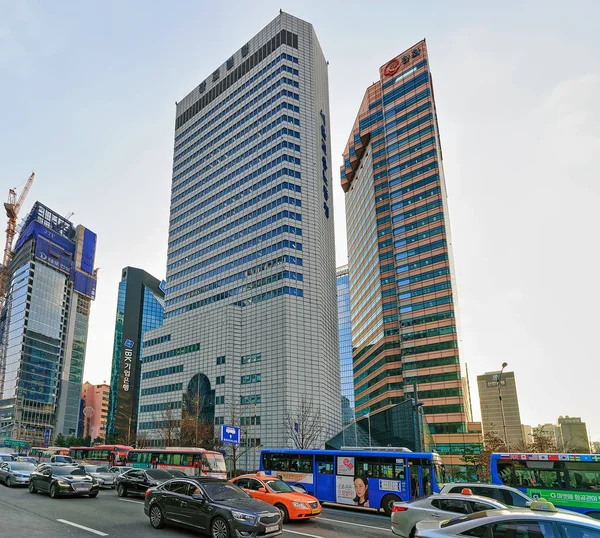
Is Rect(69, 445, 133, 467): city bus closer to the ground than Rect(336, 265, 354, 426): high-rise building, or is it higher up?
closer to the ground

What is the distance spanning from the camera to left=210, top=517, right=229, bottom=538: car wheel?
12266 mm

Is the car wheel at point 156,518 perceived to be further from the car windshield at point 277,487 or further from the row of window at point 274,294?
the row of window at point 274,294

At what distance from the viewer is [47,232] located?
583ft

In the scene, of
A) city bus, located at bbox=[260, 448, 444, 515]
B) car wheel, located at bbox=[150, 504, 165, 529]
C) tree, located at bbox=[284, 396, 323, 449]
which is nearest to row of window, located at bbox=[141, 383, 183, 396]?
tree, located at bbox=[284, 396, 323, 449]

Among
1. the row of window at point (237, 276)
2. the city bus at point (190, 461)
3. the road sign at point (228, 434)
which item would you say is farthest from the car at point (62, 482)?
the row of window at point (237, 276)

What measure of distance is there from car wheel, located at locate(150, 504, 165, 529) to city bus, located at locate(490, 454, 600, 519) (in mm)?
15407

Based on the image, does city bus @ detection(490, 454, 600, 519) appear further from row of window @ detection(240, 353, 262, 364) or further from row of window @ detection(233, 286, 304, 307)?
row of window @ detection(240, 353, 262, 364)

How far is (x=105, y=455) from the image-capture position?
46.7 meters

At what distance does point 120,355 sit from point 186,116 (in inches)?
3449

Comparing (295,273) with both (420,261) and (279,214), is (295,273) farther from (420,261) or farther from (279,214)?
(420,261)

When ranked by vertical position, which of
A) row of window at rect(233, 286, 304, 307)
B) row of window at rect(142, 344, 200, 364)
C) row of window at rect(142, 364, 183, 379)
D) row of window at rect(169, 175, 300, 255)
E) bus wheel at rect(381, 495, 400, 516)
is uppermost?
row of window at rect(169, 175, 300, 255)

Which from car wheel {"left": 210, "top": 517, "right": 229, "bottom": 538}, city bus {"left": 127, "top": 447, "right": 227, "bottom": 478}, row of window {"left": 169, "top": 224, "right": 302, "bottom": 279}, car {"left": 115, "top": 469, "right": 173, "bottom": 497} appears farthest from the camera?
row of window {"left": 169, "top": 224, "right": 302, "bottom": 279}

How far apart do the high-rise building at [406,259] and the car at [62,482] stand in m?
79.2

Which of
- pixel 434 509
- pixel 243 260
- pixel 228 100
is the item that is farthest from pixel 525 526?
pixel 228 100
